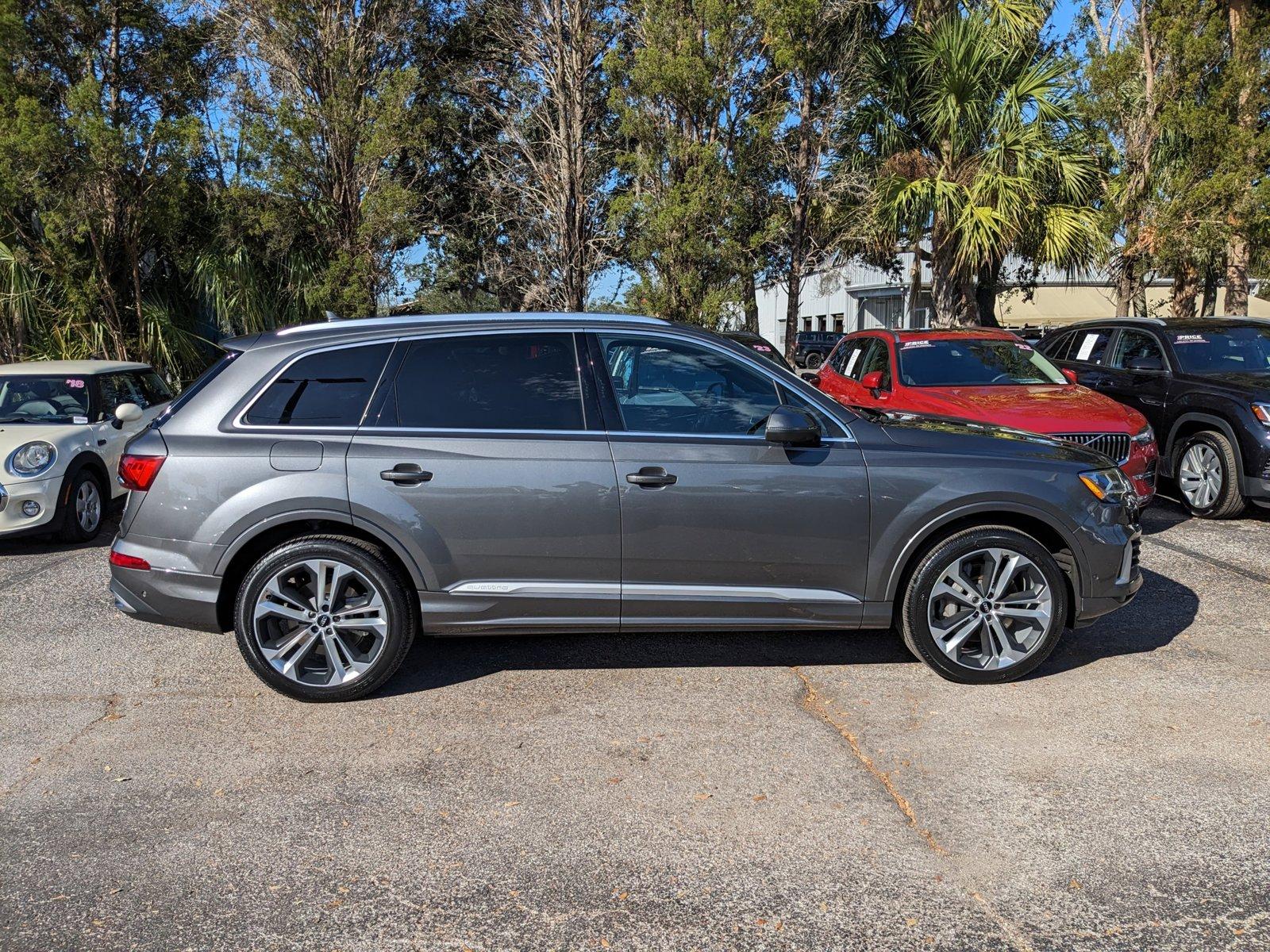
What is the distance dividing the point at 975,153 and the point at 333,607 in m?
16.3

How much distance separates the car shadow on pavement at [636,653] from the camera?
4.93m

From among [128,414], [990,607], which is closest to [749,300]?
[128,414]

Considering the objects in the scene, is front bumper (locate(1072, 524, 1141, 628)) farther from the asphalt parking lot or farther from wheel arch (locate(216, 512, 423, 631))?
wheel arch (locate(216, 512, 423, 631))

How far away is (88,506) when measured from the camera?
777cm

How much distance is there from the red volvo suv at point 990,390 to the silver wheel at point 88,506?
585cm

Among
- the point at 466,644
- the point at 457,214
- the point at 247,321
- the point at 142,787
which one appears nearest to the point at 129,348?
the point at 247,321

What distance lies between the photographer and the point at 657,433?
4438mm

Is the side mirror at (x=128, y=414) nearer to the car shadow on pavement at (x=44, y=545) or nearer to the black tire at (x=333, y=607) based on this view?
the car shadow on pavement at (x=44, y=545)

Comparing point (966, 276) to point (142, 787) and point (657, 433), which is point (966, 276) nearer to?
point (657, 433)

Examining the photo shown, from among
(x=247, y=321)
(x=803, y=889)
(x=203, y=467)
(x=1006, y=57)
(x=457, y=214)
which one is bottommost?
(x=803, y=889)

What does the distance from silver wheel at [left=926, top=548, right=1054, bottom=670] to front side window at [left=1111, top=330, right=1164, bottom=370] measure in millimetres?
5399

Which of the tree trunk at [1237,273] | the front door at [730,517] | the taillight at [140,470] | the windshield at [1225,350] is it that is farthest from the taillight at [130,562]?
the tree trunk at [1237,273]

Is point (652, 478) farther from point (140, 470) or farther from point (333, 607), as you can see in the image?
point (140, 470)

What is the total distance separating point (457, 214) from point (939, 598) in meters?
15.9
